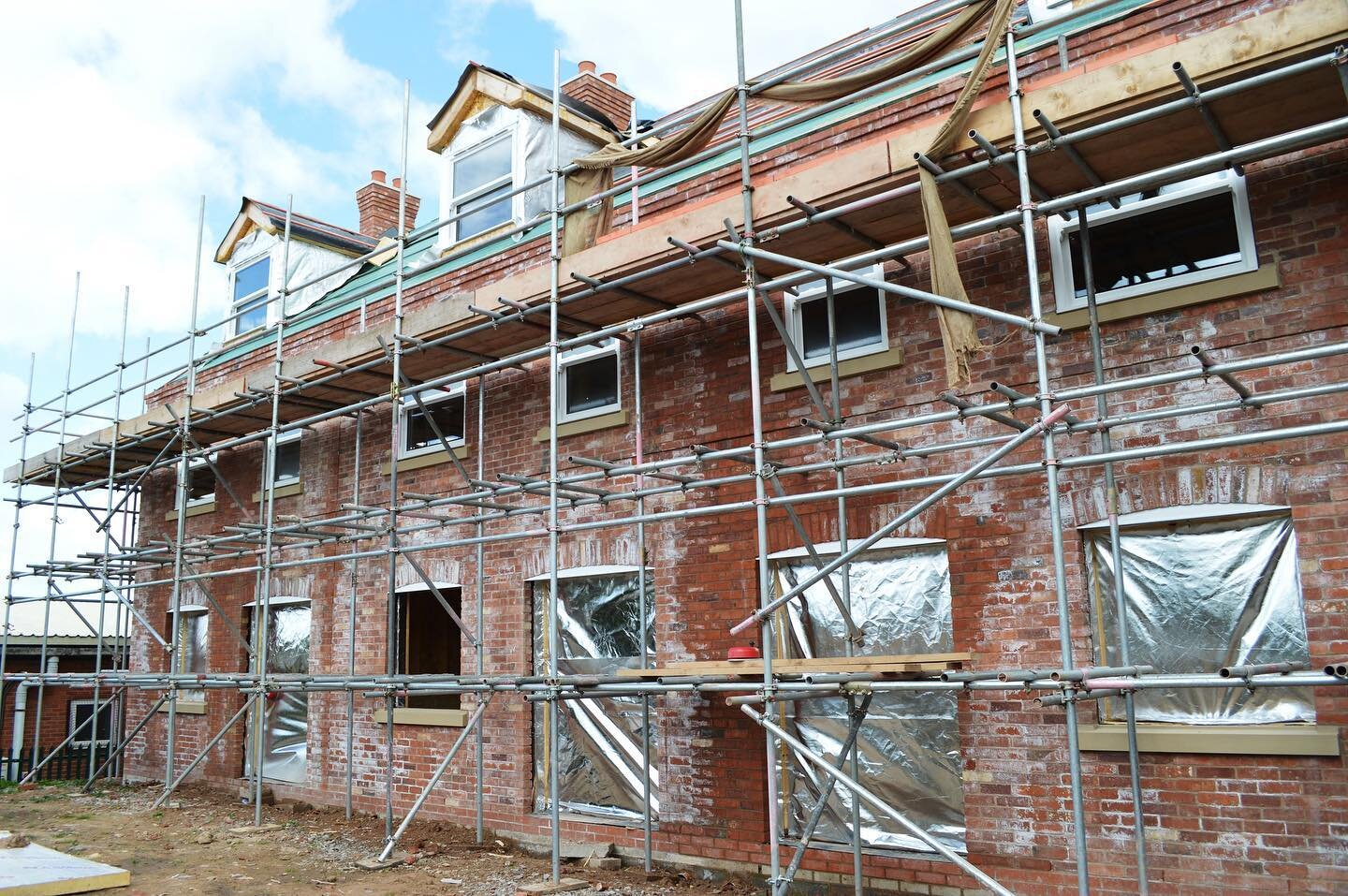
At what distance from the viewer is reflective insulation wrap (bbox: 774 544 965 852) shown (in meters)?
7.95

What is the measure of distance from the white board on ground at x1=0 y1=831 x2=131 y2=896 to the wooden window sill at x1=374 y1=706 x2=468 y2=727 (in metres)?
3.13

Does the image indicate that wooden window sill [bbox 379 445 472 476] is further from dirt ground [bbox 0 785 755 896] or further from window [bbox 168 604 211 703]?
window [bbox 168 604 211 703]

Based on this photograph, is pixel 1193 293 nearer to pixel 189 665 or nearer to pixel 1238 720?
pixel 1238 720

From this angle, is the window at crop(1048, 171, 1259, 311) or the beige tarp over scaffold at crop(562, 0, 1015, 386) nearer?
the beige tarp over scaffold at crop(562, 0, 1015, 386)

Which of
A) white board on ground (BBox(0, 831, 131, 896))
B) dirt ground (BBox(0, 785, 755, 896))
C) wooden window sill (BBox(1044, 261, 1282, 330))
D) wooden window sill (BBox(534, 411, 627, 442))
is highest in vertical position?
wooden window sill (BBox(1044, 261, 1282, 330))

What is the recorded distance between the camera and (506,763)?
10.6m

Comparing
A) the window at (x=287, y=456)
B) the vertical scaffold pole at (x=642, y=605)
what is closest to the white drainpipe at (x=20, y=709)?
the window at (x=287, y=456)

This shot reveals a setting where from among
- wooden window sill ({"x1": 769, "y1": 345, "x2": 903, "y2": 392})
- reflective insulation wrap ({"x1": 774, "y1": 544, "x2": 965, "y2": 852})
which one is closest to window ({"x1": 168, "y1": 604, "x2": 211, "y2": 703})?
reflective insulation wrap ({"x1": 774, "y1": 544, "x2": 965, "y2": 852})

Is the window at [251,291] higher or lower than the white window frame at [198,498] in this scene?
higher

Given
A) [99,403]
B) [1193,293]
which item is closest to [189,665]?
[99,403]

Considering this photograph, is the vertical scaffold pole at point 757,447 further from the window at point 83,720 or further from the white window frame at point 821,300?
the window at point 83,720

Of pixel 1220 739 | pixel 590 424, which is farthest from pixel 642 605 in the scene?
pixel 1220 739

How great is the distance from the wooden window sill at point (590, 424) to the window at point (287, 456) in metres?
5.31

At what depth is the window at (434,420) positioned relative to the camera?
12328 millimetres
